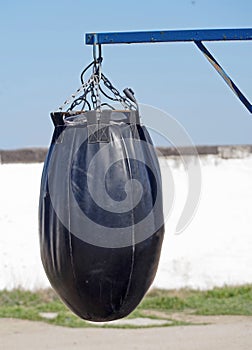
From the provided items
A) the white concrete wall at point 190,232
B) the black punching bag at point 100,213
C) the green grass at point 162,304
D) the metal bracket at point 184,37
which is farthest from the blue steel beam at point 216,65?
the white concrete wall at point 190,232

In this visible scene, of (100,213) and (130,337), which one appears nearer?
(100,213)

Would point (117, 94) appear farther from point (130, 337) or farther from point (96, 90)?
point (130, 337)

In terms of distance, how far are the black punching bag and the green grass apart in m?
4.95

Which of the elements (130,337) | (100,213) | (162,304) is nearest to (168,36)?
(100,213)

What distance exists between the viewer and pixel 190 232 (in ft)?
31.4

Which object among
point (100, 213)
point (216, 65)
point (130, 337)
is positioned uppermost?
point (216, 65)

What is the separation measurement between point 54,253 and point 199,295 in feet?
20.5

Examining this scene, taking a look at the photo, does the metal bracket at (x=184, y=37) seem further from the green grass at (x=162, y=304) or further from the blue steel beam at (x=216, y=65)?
the green grass at (x=162, y=304)

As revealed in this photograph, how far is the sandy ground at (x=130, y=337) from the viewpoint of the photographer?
22.9 feet

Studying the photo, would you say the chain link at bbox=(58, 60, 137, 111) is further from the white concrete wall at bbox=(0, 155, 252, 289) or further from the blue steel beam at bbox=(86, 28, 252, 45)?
the white concrete wall at bbox=(0, 155, 252, 289)

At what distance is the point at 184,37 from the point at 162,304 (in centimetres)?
571

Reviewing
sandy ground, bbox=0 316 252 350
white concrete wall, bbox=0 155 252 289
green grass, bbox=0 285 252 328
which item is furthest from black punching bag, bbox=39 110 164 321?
white concrete wall, bbox=0 155 252 289

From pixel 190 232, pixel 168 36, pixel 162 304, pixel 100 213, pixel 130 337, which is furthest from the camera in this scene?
pixel 190 232

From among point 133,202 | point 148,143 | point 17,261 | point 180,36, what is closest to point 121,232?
point 133,202
